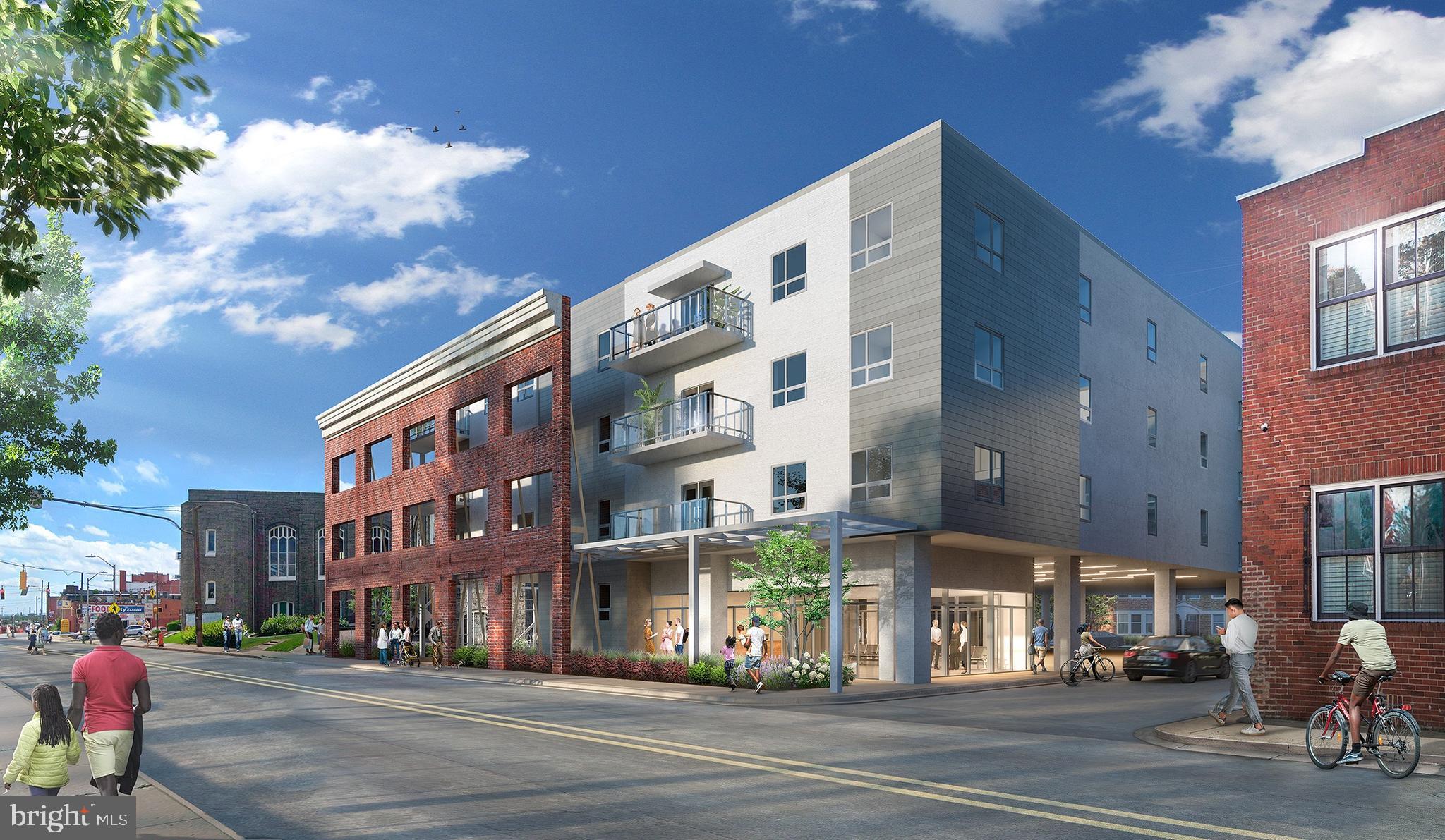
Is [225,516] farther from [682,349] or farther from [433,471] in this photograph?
[682,349]

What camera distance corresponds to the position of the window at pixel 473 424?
47469 millimetres

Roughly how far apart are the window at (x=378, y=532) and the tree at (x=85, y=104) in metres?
45.0

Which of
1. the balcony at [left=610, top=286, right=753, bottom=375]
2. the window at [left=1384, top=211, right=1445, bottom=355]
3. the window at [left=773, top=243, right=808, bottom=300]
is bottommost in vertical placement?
the window at [left=1384, top=211, right=1445, bottom=355]

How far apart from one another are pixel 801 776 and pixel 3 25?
9.77 m

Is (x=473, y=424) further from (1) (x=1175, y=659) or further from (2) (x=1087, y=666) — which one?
(1) (x=1175, y=659)

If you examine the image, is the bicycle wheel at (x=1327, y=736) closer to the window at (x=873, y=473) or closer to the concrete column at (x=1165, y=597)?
the window at (x=873, y=473)

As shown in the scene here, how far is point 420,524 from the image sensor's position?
48469 mm

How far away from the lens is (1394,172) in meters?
16.2

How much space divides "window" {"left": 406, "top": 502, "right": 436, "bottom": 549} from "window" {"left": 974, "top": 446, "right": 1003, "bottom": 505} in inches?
1036

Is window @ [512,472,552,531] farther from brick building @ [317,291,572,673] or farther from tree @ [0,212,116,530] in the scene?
tree @ [0,212,116,530]

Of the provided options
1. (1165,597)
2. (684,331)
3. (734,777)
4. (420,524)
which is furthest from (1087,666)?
(420,524)

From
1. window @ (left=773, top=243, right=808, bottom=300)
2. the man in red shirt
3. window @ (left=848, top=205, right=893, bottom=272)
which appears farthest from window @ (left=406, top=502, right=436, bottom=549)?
the man in red shirt

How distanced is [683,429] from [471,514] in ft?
52.8

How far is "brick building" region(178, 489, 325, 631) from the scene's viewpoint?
265 feet
